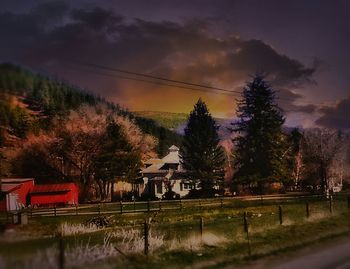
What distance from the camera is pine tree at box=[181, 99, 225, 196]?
82125mm

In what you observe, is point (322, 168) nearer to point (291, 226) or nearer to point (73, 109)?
point (73, 109)

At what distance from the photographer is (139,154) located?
83.9m

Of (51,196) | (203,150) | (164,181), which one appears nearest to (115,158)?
(51,196)

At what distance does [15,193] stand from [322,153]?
5080 centimetres

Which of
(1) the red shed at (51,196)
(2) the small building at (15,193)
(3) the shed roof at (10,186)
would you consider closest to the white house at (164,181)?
(1) the red shed at (51,196)

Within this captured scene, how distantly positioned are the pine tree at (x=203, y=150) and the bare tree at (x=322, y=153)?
17205mm

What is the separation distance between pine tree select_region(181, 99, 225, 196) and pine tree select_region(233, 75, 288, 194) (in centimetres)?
446

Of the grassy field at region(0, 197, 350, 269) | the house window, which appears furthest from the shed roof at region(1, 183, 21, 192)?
the grassy field at region(0, 197, 350, 269)

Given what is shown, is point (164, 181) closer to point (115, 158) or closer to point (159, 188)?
point (159, 188)

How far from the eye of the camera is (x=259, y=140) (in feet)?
255

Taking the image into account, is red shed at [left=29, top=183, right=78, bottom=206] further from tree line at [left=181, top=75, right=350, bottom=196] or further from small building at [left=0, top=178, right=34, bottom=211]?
tree line at [left=181, top=75, right=350, bottom=196]

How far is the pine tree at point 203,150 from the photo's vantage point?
3233 inches

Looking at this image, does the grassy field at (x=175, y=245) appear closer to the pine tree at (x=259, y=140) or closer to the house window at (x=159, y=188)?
the pine tree at (x=259, y=140)

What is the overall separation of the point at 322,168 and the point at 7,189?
168 feet
